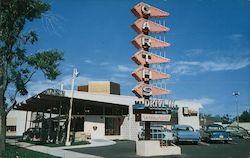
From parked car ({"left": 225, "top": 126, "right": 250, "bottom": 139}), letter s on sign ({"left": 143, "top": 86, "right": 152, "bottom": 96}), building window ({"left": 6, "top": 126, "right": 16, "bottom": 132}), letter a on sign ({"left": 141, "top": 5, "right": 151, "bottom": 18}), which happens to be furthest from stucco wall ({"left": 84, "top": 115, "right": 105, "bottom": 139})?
building window ({"left": 6, "top": 126, "right": 16, "bottom": 132})

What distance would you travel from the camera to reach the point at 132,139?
3350 cm

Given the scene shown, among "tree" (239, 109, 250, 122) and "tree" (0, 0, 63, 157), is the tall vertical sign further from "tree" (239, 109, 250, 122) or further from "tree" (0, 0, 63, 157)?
"tree" (239, 109, 250, 122)

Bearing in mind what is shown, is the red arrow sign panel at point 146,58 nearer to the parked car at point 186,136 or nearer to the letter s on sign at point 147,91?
the letter s on sign at point 147,91

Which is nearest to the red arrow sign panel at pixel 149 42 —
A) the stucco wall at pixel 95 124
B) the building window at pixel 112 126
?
the stucco wall at pixel 95 124

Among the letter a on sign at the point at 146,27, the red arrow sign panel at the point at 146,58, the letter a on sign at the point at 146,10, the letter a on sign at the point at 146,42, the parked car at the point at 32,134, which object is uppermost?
the letter a on sign at the point at 146,10

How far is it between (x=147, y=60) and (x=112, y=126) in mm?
18356

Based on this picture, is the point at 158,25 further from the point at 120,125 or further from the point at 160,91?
the point at 120,125

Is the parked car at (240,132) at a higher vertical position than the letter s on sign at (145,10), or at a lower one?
lower

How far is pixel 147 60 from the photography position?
60.4 feet

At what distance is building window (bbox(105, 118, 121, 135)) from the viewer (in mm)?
35281

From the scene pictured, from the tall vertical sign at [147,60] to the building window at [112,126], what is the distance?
56.7ft

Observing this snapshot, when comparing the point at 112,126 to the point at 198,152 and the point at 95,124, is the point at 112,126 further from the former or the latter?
the point at 198,152

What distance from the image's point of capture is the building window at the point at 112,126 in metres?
35.3

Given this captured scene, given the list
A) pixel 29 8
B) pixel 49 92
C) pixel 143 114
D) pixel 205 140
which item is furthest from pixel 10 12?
pixel 205 140
